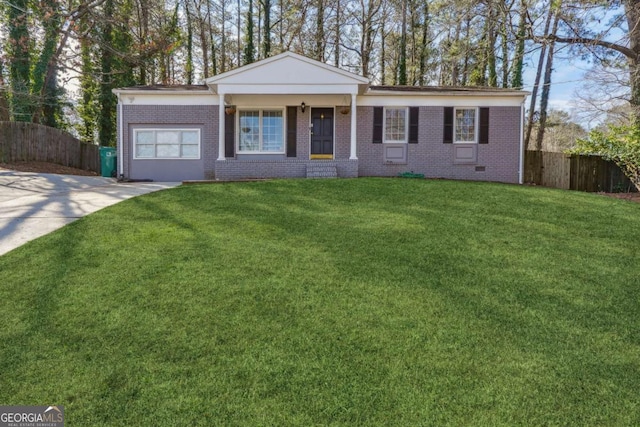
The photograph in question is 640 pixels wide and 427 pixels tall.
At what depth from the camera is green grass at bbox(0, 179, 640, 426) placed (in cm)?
227

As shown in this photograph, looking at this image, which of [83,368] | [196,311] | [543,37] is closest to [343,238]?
[196,311]

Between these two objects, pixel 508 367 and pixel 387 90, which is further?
pixel 387 90

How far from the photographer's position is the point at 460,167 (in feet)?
44.5

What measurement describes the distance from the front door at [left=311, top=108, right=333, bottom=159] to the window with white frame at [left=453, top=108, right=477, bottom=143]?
13.8 feet

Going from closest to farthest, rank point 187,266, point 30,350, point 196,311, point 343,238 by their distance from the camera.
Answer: point 30,350
point 196,311
point 187,266
point 343,238

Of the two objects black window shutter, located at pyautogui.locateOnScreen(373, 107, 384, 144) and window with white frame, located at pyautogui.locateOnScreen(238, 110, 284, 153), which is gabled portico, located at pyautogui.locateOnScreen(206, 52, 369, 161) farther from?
black window shutter, located at pyautogui.locateOnScreen(373, 107, 384, 144)

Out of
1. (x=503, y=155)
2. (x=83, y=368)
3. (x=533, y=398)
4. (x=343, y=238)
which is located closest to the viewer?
(x=533, y=398)

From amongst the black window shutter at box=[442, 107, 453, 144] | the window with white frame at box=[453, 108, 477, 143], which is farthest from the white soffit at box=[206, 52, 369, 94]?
the window with white frame at box=[453, 108, 477, 143]

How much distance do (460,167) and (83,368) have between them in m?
12.9

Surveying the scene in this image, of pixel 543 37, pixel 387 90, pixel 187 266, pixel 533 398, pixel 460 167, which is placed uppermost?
pixel 543 37

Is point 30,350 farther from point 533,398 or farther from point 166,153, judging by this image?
point 166,153

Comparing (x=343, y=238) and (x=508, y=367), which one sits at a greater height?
(x=343, y=238)

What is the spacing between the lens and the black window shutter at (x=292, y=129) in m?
13.7

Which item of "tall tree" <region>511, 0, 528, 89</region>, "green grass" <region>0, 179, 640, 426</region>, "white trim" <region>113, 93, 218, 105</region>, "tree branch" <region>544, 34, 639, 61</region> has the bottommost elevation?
"green grass" <region>0, 179, 640, 426</region>
